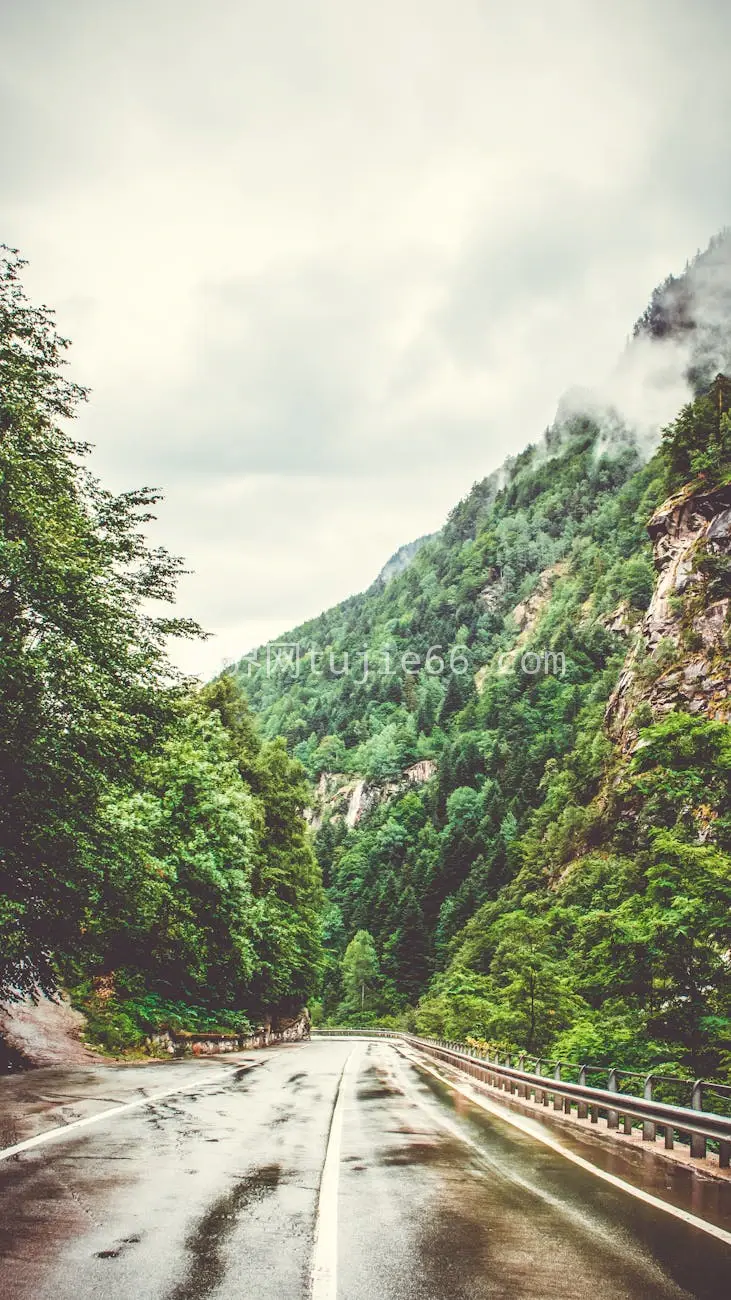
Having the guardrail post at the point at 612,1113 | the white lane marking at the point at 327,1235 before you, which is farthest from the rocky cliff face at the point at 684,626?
the white lane marking at the point at 327,1235

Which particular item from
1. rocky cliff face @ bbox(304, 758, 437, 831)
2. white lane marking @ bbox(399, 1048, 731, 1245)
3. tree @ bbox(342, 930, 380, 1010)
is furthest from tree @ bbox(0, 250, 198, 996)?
rocky cliff face @ bbox(304, 758, 437, 831)

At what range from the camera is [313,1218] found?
5.89m

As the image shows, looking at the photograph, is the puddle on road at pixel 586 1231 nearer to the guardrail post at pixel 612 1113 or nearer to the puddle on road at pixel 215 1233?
the puddle on road at pixel 215 1233

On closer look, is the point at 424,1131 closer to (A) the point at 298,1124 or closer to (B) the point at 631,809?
(A) the point at 298,1124

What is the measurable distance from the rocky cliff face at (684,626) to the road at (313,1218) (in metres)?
38.8

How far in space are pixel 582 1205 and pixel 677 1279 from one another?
2046mm

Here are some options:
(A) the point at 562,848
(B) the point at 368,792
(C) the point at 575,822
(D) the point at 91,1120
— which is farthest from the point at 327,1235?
(B) the point at 368,792

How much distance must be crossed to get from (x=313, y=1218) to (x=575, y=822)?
6540cm

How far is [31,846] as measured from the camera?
12.3m

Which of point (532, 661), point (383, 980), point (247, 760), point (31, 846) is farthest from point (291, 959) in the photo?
point (532, 661)

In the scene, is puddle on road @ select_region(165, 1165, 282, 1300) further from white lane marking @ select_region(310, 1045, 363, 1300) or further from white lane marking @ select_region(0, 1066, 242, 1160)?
white lane marking @ select_region(0, 1066, 242, 1160)

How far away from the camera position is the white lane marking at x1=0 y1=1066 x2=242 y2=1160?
7.74m

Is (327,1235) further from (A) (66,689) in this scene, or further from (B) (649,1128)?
(A) (66,689)

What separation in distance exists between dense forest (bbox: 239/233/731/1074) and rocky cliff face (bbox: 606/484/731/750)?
207mm
